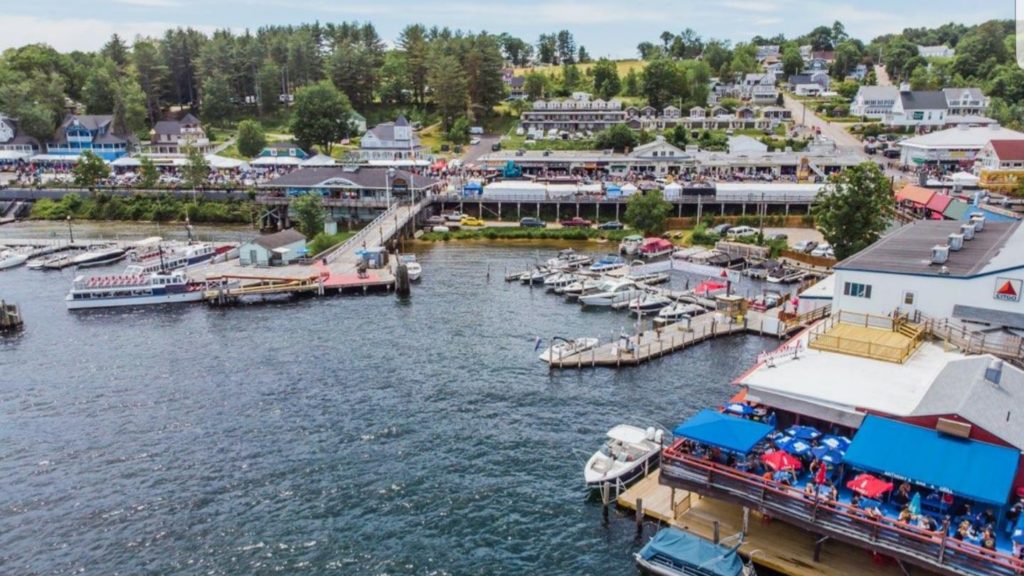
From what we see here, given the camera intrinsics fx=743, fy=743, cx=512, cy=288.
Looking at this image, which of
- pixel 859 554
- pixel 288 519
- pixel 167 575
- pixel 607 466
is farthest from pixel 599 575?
pixel 167 575

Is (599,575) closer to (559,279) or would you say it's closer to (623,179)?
(559,279)

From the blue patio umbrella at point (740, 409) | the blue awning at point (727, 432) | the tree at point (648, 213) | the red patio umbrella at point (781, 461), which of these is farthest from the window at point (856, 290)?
the tree at point (648, 213)

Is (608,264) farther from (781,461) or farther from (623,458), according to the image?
(781,461)

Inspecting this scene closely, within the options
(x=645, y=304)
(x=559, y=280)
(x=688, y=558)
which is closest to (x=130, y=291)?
(x=559, y=280)

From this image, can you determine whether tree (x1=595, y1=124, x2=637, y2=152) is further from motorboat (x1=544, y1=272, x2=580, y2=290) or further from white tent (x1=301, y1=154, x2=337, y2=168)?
motorboat (x1=544, y1=272, x2=580, y2=290)

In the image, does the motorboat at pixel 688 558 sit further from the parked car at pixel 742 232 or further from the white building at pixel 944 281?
the parked car at pixel 742 232

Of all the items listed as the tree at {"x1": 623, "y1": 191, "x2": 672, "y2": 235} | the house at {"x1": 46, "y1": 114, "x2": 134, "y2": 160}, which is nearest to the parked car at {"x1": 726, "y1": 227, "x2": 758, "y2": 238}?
the tree at {"x1": 623, "y1": 191, "x2": 672, "y2": 235}
